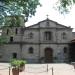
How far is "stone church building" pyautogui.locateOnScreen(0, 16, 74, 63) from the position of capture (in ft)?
140

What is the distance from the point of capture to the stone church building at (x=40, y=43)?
140 ft

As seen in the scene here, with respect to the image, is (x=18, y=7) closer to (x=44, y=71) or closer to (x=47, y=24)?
(x=44, y=71)

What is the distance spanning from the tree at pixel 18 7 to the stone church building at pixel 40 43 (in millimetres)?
24423

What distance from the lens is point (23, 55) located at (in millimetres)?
42969

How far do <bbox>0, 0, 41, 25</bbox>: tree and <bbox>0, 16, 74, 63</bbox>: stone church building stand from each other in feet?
80.1

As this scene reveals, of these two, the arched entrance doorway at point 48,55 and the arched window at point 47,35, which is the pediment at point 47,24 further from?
the arched entrance doorway at point 48,55

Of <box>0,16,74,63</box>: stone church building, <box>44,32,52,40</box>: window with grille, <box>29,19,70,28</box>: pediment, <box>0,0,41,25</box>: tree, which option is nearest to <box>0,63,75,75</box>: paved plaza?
<box>0,0,41,25</box>: tree

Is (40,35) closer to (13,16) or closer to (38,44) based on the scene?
(38,44)

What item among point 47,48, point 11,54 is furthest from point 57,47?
point 11,54

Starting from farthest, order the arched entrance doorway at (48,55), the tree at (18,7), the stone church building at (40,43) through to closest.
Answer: the arched entrance doorway at (48,55)
the stone church building at (40,43)
the tree at (18,7)

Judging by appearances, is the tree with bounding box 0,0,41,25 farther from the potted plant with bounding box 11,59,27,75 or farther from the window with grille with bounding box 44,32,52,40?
the window with grille with bounding box 44,32,52,40

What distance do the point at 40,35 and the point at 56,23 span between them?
3579mm

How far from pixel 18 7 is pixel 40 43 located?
25.5m

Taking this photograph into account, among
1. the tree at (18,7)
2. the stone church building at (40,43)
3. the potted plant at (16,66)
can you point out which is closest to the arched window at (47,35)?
the stone church building at (40,43)
